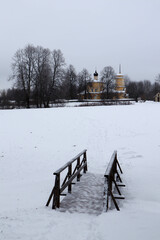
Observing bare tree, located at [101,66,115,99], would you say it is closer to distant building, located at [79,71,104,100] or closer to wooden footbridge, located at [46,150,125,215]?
distant building, located at [79,71,104,100]

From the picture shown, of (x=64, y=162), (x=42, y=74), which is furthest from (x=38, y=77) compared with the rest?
(x=64, y=162)

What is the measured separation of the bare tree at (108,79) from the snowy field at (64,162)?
49.0 metres

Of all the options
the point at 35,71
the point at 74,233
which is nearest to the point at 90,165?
the point at 74,233

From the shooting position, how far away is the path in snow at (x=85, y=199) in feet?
16.4

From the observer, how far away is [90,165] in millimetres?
10430

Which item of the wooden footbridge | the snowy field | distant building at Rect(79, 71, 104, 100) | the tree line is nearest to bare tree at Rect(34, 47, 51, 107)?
the tree line

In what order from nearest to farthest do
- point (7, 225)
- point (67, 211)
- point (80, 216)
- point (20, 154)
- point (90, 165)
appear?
1. point (7, 225)
2. point (80, 216)
3. point (67, 211)
4. point (90, 165)
5. point (20, 154)

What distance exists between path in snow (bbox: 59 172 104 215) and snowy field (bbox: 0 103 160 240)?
0.94 feet

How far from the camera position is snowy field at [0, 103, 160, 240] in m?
3.94

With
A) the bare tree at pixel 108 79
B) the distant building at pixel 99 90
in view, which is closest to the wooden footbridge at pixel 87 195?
the bare tree at pixel 108 79

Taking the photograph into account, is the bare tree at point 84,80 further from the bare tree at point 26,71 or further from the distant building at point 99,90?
the bare tree at point 26,71

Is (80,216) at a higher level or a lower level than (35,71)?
lower

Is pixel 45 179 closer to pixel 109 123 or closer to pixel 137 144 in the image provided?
pixel 137 144

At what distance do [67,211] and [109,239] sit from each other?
1.51 m
